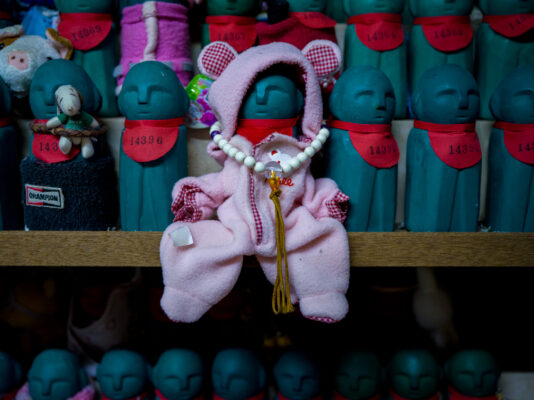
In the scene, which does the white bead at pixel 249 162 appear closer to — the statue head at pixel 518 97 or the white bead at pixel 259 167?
the white bead at pixel 259 167

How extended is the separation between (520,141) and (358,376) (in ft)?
1.46

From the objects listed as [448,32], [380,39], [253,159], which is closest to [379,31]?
[380,39]

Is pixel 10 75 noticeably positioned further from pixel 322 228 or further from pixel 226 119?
pixel 322 228

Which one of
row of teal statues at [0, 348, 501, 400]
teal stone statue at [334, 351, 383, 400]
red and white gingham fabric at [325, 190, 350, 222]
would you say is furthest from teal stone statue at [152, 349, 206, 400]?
red and white gingham fabric at [325, 190, 350, 222]

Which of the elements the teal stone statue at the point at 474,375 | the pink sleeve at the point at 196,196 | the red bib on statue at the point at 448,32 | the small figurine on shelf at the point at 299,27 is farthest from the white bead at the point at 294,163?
the teal stone statue at the point at 474,375

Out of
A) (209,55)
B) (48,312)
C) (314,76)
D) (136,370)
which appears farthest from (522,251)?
(48,312)

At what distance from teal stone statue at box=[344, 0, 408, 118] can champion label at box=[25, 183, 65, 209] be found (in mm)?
507

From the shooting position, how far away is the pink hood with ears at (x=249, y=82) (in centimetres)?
57

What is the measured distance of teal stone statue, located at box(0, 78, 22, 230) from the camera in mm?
664

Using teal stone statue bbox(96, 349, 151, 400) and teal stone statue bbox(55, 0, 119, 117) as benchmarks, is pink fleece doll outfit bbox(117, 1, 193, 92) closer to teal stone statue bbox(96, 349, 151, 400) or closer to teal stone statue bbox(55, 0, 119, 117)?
teal stone statue bbox(55, 0, 119, 117)

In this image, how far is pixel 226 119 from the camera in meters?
0.59

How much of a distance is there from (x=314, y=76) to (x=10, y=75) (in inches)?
18.8

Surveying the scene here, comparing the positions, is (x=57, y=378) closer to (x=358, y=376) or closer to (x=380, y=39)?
(x=358, y=376)

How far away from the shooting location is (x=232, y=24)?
729 millimetres
